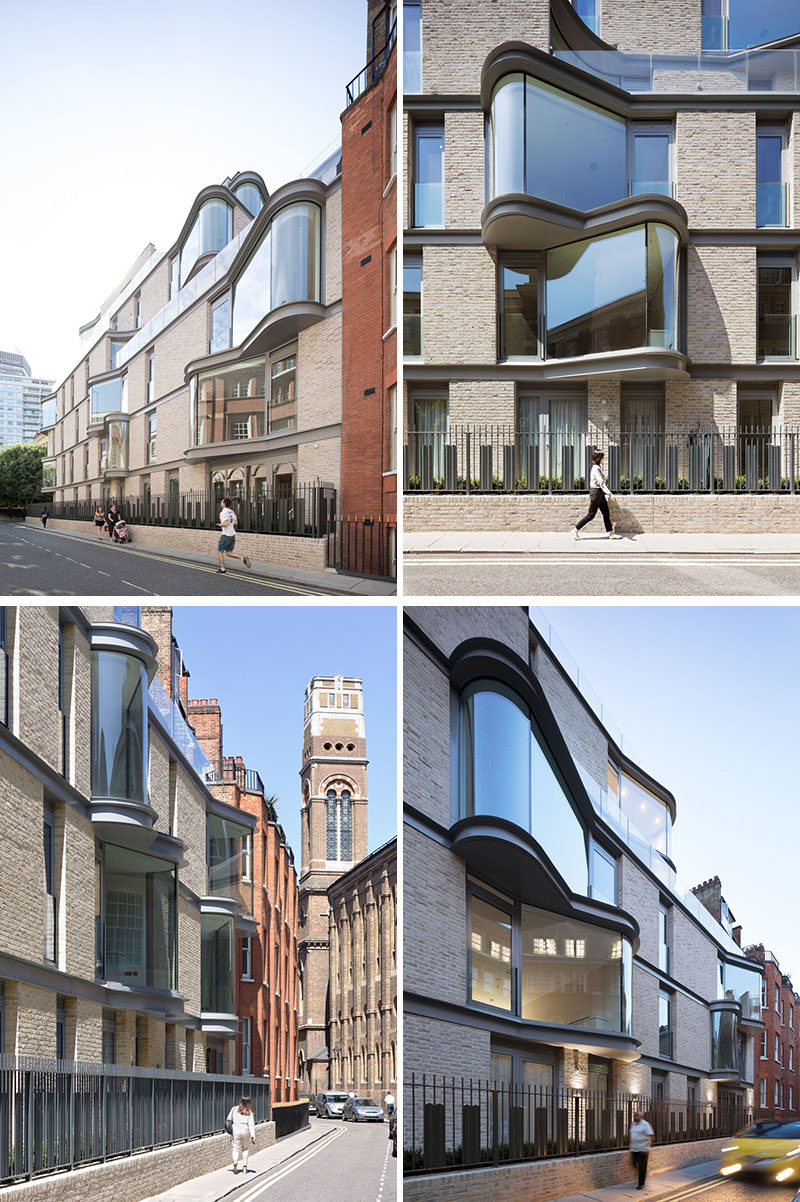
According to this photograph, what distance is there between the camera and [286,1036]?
17297mm

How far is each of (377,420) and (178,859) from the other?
840 centimetres

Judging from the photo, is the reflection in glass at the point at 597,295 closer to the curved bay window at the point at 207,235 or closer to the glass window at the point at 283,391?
the curved bay window at the point at 207,235

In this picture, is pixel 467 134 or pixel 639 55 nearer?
pixel 467 134

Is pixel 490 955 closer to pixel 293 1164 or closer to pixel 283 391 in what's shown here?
Answer: pixel 293 1164

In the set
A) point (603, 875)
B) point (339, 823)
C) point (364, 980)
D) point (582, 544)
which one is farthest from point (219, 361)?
point (603, 875)

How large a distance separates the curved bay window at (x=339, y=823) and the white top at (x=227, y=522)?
5436 mm

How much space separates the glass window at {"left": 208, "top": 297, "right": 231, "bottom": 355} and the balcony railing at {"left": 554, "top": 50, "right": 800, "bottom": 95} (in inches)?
470

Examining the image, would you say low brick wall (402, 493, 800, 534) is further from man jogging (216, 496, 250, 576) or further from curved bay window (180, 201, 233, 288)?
curved bay window (180, 201, 233, 288)

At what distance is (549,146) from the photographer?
16.4m

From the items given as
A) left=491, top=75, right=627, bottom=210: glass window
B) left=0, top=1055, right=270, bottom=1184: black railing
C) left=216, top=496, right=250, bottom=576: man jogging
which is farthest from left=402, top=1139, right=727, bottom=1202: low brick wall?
left=491, top=75, right=627, bottom=210: glass window

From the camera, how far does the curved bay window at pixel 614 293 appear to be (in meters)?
16.8

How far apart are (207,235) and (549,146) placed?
25.8ft

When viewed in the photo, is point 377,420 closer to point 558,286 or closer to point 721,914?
point 558,286

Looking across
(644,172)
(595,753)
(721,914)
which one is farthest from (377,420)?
(721,914)
